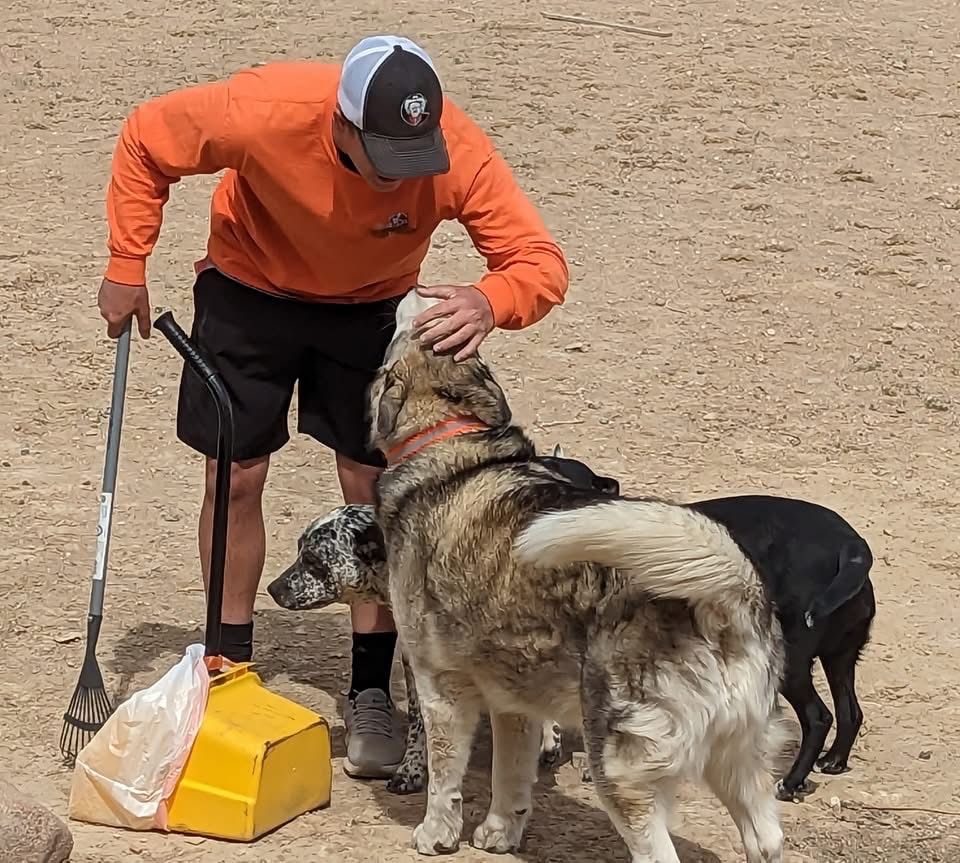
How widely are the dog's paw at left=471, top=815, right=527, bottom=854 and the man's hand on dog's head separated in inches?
55.8

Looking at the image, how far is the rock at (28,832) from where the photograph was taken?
4.42 m

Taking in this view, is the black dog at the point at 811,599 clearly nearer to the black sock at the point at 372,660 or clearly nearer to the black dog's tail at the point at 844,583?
the black dog's tail at the point at 844,583

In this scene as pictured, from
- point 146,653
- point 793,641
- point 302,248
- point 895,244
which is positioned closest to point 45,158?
point 895,244

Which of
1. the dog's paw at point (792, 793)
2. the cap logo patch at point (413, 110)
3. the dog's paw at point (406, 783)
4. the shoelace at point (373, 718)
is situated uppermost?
the cap logo patch at point (413, 110)

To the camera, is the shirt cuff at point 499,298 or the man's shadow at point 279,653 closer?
the shirt cuff at point 499,298

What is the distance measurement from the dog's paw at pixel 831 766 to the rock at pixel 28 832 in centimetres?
249

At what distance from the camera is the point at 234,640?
5758 millimetres

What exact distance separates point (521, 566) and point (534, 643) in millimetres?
213

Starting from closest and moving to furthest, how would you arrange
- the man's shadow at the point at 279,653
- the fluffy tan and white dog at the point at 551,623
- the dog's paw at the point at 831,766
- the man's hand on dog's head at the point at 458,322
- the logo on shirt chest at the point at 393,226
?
the fluffy tan and white dog at the point at 551,623, the man's hand on dog's head at the point at 458,322, the logo on shirt chest at the point at 393,226, the dog's paw at the point at 831,766, the man's shadow at the point at 279,653

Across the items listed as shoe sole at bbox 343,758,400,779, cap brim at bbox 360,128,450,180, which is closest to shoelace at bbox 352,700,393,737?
shoe sole at bbox 343,758,400,779

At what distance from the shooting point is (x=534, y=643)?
14.8 ft

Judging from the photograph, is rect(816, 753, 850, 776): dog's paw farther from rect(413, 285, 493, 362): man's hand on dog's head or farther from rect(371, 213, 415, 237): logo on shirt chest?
rect(371, 213, 415, 237): logo on shirt chest

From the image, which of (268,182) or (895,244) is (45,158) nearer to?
(895,244)

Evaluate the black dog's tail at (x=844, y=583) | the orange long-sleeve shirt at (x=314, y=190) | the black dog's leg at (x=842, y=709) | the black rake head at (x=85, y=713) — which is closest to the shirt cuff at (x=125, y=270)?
the orange long-sleeve shirt at (x=314, y=190)
